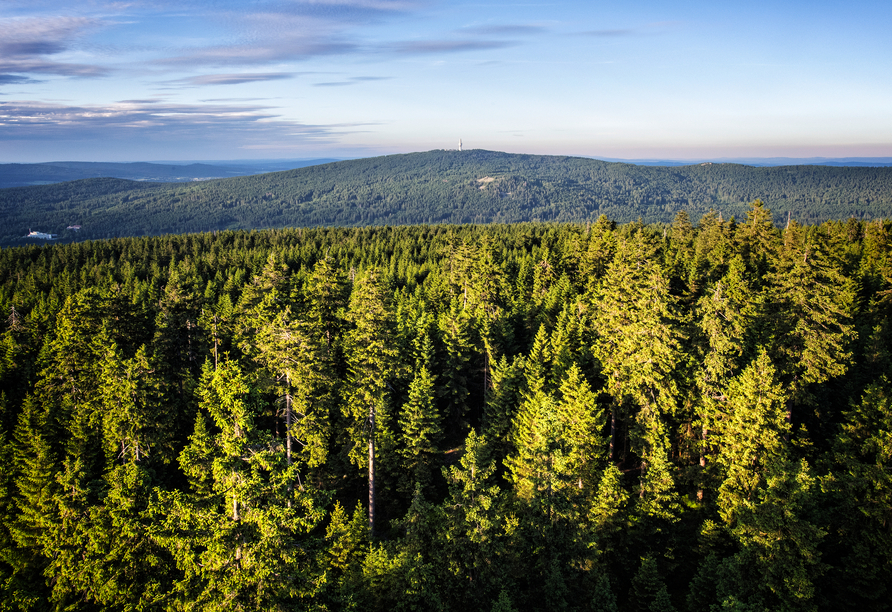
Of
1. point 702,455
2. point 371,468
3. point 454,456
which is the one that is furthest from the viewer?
point 454,456

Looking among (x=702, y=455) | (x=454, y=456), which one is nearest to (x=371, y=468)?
(x=454, y=456)

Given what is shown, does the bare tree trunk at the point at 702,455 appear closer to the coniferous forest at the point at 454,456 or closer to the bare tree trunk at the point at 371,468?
the coniferous forest at the point at 454,456

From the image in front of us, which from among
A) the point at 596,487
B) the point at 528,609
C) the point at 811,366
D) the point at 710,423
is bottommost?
the point at 528,609

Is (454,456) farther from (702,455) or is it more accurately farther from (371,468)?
(702,455)

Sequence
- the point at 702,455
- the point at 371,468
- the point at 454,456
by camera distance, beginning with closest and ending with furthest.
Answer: the point at 702,455 < the point at 371,468 < the point at 454,456

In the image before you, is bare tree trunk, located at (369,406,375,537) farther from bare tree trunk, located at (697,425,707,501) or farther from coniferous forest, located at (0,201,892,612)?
bare tree trunk, located at (697,425,707,501)

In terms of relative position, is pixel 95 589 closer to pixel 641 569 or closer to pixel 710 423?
pixel 641 569

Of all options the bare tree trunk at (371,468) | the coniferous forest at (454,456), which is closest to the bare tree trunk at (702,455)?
the coniferous forest at (454,456)

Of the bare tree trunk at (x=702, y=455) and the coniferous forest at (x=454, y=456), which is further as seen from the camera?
the bare tree trunk at (x=702, y=455)

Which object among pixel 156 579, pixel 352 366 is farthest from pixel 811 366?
pixel 156 579
